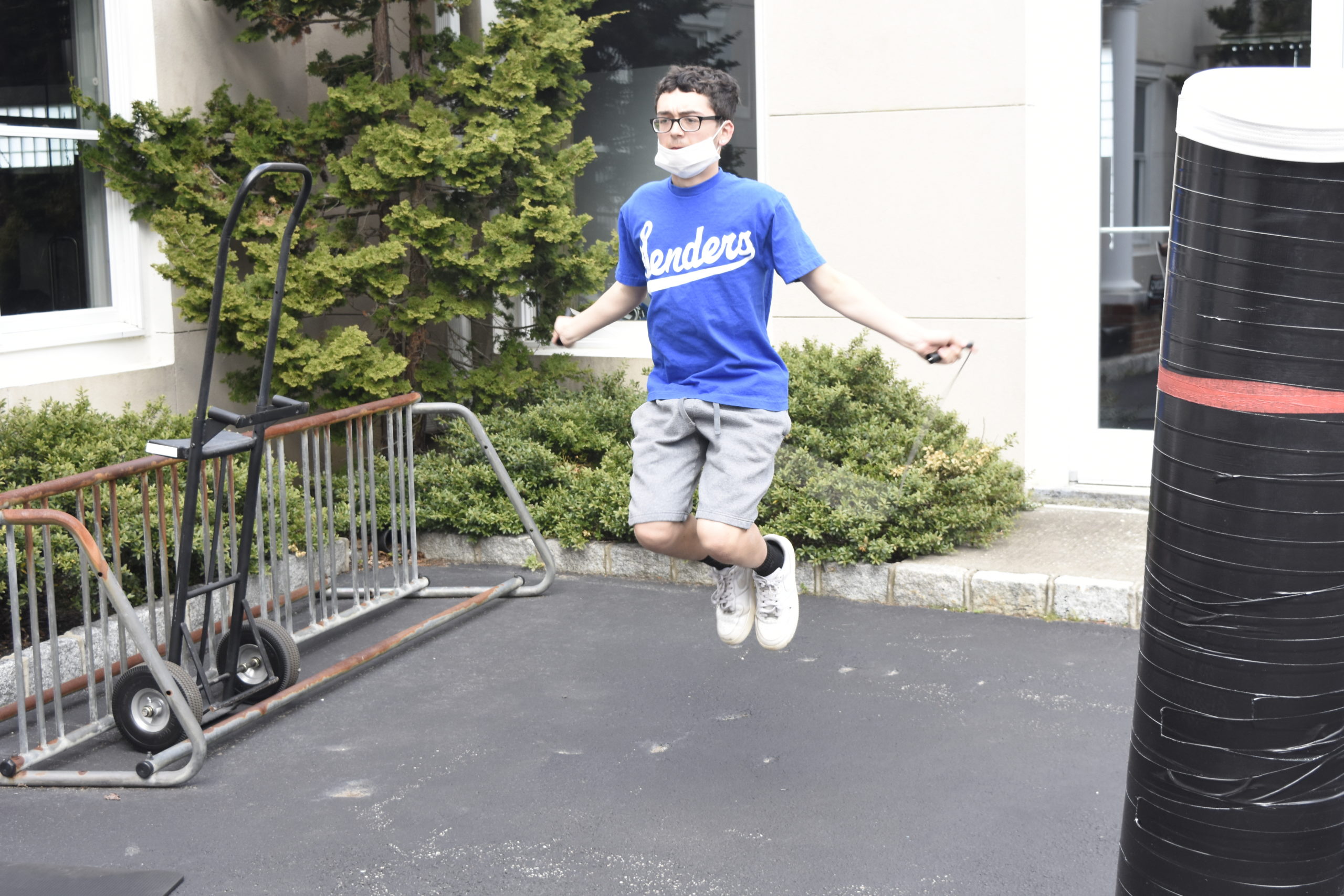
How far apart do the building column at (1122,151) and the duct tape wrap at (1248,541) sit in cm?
610

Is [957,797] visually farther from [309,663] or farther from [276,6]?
[276,6]

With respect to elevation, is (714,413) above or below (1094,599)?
above

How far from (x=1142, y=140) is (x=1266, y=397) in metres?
6.34

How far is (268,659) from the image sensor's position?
16.2ft

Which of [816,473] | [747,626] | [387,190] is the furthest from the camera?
[387,190]

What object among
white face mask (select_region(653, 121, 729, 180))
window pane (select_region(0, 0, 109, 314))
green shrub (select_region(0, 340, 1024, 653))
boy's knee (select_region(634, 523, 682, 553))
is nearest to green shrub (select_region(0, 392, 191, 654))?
green shrub (select_region(0, 340, 1024, 653))

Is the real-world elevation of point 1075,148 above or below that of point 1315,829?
above

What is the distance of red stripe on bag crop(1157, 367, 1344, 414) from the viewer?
167cm

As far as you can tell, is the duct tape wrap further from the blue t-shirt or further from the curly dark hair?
the curly dark hair

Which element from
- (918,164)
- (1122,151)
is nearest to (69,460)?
(918,164)

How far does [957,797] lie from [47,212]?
5.79 meters

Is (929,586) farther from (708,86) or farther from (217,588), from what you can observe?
(217,588)

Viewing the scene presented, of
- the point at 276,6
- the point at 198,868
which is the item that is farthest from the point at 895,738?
the point at 276,6

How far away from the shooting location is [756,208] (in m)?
3.99
